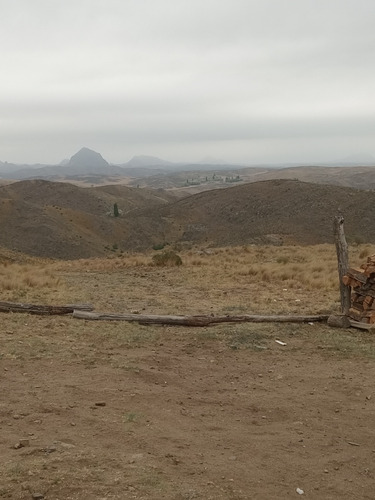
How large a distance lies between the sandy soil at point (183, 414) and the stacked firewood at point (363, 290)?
29.0 inches

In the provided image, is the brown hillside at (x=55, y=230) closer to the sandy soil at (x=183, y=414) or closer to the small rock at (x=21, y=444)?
the sandy soil at (x=183, y=414)

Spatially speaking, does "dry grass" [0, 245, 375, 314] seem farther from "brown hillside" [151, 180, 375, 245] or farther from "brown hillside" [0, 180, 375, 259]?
"brown hillside" [151, 180, 375, 245]

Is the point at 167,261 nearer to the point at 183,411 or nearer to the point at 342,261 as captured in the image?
the point at 342,261

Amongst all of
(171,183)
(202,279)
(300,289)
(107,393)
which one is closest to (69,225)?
(202,279)

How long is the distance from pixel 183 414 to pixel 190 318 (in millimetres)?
4294

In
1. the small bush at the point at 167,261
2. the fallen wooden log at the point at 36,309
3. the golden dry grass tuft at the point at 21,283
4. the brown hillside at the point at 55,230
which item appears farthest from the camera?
the brown hillside at the point at 55,230

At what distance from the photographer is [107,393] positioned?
6.52 meters

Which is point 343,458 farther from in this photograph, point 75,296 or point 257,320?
point 75,296

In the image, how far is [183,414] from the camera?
609cm

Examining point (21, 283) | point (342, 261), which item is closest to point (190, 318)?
point (342, 261)

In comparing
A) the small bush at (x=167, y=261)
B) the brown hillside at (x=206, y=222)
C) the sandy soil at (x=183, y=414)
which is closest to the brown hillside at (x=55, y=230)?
the brown hillside at (x=206, y=222)

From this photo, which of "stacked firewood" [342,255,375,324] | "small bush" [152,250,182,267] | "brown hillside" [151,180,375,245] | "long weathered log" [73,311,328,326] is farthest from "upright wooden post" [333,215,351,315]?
"brown hillside" [151,180,375,245]

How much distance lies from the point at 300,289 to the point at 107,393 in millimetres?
10096

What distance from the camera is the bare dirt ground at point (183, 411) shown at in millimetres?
4508
